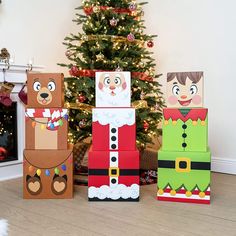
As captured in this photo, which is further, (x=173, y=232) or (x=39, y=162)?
(x=39, y=162)

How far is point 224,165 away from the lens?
103 inches

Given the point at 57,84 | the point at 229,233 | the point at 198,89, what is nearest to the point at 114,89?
the point at 57,84

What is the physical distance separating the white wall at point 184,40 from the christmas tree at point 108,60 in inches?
19.1

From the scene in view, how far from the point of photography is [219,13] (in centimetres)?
261

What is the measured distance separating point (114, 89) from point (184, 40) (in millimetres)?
1281

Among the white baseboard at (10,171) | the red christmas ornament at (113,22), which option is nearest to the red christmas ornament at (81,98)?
the red christmas ornament at (113,22)

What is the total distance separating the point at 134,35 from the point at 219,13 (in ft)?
2.59

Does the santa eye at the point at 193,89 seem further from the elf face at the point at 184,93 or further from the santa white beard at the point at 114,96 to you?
the santa white beard at the point at 114,96

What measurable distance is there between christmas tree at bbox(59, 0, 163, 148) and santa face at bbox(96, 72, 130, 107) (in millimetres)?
457

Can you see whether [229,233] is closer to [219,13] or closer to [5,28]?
[219,13]

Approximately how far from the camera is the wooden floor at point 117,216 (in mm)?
1399

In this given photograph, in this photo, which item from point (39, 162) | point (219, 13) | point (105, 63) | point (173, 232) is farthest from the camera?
point (219, 13)

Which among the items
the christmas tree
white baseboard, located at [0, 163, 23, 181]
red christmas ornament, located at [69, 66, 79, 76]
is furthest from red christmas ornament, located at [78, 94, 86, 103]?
white baseboard, located at [0, 163, 23, 181]

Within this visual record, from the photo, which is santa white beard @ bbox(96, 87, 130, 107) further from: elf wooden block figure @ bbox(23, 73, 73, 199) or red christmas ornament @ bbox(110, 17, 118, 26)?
red christmas ornament @ bbox(110, 17, 118, 26)
